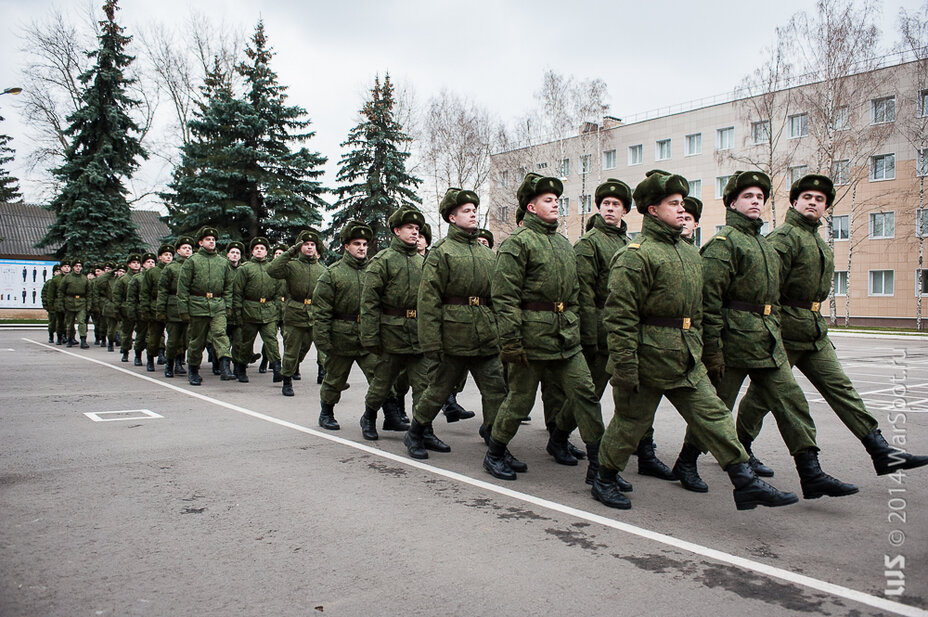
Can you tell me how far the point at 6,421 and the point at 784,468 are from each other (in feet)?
25.6

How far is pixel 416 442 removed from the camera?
647cm

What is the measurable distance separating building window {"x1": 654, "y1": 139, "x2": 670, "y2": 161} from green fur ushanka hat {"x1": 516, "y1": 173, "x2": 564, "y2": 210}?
133 feet

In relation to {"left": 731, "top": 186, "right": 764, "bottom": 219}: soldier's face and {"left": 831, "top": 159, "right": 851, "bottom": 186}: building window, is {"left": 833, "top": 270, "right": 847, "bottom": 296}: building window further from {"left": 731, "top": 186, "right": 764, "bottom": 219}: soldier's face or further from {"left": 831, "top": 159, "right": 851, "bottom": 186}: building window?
{"left": 731, "top": 186, "right": 764, "bottom": 219}: soldier's face

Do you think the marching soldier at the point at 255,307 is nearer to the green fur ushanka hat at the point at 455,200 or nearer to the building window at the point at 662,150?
the green fur ushanka hat at the point at 455,200

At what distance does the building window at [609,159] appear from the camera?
46.5m

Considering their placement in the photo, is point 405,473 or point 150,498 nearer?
point 150,498

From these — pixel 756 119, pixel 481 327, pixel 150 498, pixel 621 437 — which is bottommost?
pixel 150 498

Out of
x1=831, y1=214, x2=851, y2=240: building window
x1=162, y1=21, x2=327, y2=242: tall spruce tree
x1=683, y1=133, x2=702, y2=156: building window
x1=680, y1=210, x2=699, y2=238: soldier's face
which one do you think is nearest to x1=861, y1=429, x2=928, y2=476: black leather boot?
x1=680, y1=210, x2=699, y2=238: soldier's face

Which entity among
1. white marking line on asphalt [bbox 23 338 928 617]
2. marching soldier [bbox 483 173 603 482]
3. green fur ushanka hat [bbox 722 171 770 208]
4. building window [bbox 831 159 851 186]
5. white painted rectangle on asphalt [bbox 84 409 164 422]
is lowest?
white marking line on asphalt [bbox 23 338 928 617]

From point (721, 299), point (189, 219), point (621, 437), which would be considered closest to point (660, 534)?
point (621, 437)

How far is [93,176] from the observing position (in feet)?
108

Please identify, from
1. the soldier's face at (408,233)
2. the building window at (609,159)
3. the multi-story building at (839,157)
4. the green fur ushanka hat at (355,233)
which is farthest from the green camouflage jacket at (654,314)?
the building window at (609,159)

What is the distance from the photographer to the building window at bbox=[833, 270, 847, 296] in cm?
3677

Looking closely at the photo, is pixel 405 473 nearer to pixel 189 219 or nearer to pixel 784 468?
pixel 784 468
